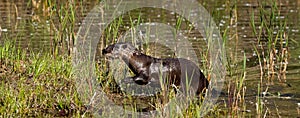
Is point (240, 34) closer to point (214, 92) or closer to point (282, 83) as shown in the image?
point (282, 83)

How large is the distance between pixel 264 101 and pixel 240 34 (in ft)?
14.0

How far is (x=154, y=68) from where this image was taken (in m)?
7.20

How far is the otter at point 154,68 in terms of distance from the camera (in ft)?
23.0

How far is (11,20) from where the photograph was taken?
40.8 ft

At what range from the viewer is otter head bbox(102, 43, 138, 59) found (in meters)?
6.94

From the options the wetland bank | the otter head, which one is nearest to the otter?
the otter head

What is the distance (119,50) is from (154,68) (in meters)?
0.48

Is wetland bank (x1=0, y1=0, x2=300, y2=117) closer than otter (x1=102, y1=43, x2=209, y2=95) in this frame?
Yes

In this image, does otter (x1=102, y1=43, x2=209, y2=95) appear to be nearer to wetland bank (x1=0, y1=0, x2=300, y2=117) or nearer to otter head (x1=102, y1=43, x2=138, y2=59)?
otter head (x1=102, y1=43, x2=138, y2=59)

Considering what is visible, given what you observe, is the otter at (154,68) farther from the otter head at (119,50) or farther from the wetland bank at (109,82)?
the wetland bank at (109,82)

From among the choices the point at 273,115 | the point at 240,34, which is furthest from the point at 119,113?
the point at 240,34

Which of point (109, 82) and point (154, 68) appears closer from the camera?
→ point (154, 68)

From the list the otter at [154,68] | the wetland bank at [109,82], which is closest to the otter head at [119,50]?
the otter at [154,68]

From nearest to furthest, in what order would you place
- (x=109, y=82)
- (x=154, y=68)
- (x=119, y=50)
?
(x=119, y=50), (x=154, y=68), (x=109, y=82)
